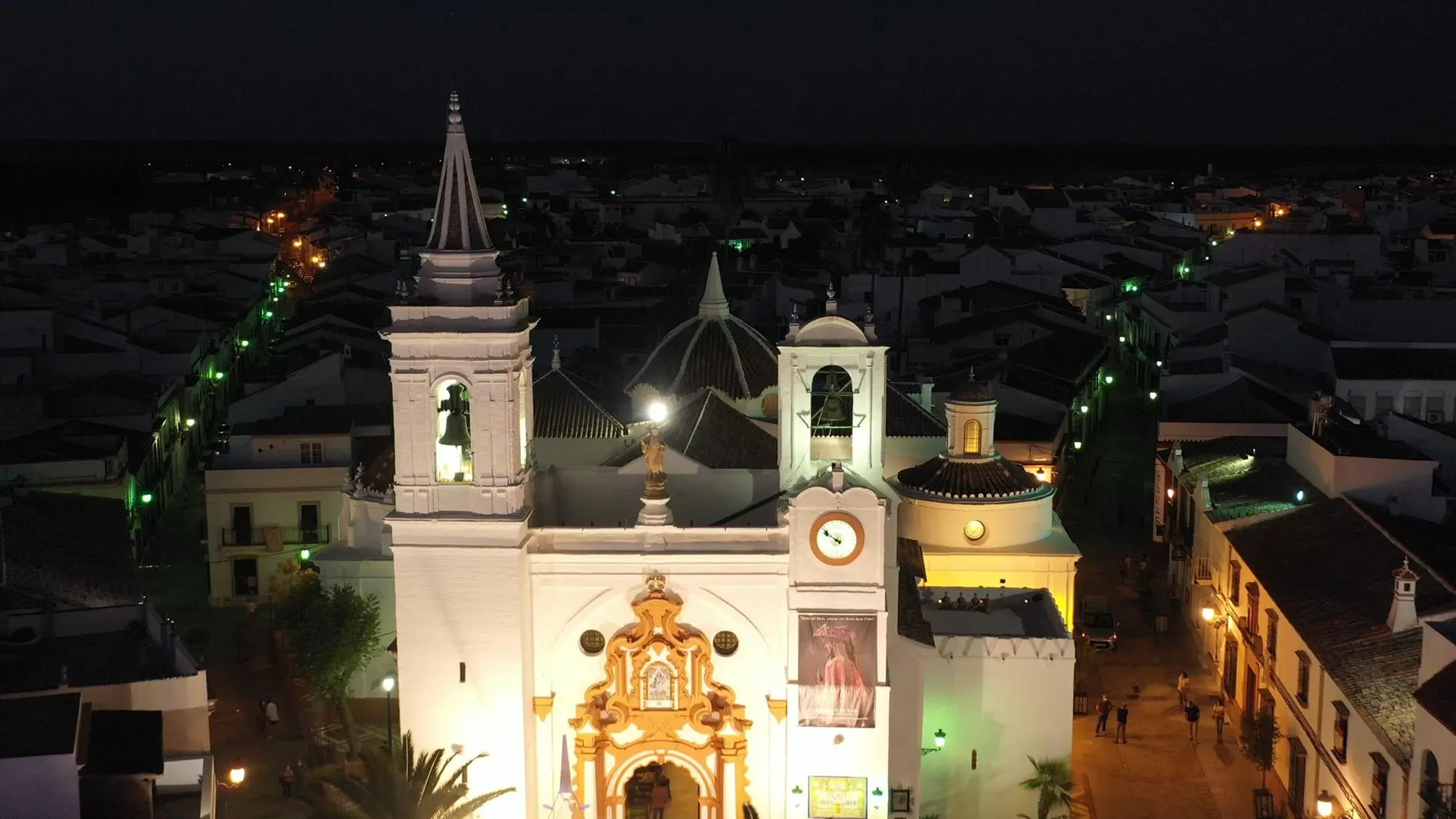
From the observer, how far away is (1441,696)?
864 inches

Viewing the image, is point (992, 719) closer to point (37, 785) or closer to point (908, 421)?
point (908, 421)

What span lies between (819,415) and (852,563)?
15.7ft

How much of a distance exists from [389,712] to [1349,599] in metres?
17.2

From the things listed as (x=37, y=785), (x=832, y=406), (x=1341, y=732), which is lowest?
(x=1341, y=732)

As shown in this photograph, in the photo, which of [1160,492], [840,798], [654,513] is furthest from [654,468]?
[1160,492]

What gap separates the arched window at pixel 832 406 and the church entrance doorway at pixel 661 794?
6478 millimetres

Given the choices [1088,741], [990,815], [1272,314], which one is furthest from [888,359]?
[990,815]

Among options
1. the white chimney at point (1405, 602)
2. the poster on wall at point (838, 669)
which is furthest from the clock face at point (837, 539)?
the white chimney at point (1405, 602)

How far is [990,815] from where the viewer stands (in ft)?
92.8

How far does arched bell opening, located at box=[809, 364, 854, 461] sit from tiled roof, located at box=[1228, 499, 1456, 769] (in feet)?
29.2

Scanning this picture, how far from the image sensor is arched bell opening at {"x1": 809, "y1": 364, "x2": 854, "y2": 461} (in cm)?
2862

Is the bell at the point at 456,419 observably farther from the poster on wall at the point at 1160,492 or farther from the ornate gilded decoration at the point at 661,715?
the poster on wall at the point at 1160,492

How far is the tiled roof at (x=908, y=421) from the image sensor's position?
3866 centimetres

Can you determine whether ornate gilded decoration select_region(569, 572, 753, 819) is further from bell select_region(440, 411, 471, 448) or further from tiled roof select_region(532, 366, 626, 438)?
tiled roof select_region(532, 366, 626, 438)
